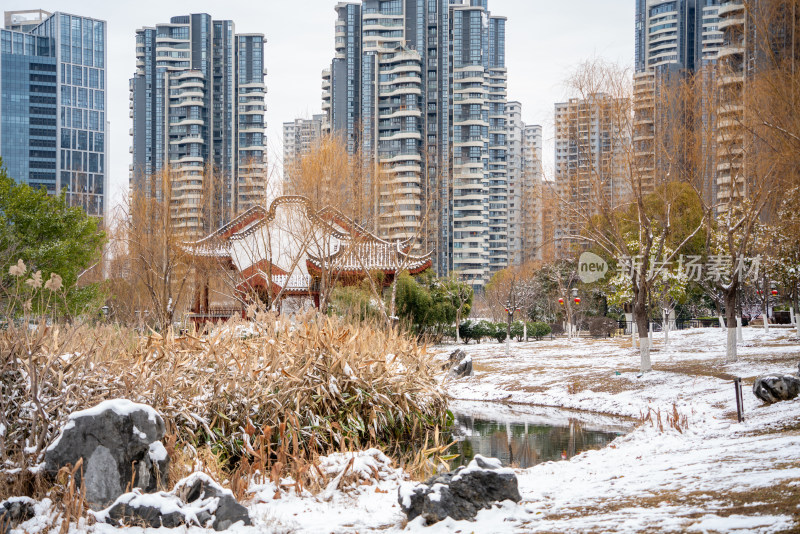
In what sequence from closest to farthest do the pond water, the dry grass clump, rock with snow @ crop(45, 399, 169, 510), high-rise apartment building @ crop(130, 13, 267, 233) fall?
rock with snow @ crop(45, 399, 169, 510) → the dry grass clump → the pond water → high-rise apartment building @ crop(130, 13, 267, 233)

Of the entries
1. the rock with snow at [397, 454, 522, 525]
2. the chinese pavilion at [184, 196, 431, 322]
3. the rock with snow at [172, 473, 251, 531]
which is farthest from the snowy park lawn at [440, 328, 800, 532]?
the chinese pavilion at [184, 196, 431, 322]

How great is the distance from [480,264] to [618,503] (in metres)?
53.3

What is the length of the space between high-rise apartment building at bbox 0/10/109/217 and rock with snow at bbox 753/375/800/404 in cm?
8231

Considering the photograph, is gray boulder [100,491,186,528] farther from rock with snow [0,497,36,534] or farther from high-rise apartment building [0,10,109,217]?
high-rise apartment building [0,10,109,217]

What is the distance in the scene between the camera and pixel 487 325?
29.4m

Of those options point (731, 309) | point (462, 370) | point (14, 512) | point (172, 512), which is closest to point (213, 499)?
point (172, 512)

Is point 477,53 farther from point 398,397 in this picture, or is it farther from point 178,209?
point 398,397

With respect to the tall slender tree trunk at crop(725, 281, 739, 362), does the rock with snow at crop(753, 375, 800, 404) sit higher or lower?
lower

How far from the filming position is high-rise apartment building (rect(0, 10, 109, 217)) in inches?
3445

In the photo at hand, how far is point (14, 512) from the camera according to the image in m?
5.13

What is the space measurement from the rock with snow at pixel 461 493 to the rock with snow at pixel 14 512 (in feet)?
8.43

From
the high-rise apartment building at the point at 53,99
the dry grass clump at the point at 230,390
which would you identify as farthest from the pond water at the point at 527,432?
the high-rise apartment building at the point at 53,99

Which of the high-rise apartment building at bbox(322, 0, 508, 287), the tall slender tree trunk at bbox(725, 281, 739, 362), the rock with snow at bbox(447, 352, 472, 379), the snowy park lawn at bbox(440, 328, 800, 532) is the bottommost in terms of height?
the rock with snow at bbox(447, 352, 472, 379)

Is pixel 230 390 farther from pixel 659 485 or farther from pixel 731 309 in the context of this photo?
pixel 731 309
